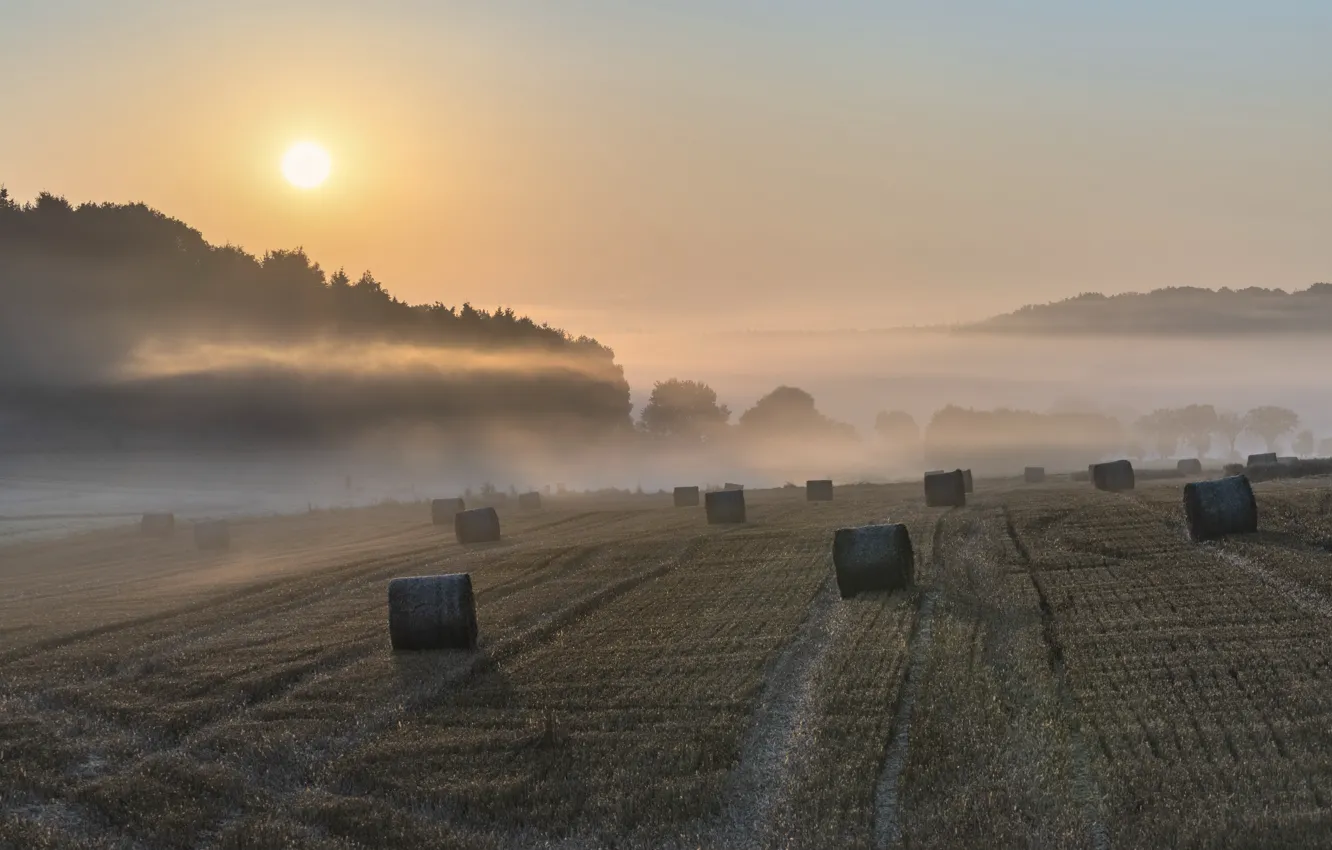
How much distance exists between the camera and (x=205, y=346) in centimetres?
9650

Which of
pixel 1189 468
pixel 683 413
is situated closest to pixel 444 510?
pixel 1189 468

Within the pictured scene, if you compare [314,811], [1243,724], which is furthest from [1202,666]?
[314,811]

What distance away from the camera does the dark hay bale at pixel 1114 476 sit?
44.3m

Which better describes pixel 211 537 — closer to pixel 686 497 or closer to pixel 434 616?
pixel 686 497

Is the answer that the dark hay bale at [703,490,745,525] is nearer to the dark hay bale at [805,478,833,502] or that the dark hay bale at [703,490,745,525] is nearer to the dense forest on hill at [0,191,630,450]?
the dark hay bale at [805,478,833,502]

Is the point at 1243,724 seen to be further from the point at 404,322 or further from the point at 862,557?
the point at 404,322

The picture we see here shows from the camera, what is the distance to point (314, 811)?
39.6 ft

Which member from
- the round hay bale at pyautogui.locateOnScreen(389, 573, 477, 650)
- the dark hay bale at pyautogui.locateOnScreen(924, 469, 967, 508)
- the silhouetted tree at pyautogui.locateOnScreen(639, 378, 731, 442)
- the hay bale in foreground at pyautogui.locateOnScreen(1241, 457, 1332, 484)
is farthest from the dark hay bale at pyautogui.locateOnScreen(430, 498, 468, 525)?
the silhouetted tree at pyautogui.locateOnScreen(639, 378, 731, 442)

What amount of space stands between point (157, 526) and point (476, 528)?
1932cm

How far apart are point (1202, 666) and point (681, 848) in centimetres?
774

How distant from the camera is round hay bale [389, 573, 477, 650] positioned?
19.5 metres

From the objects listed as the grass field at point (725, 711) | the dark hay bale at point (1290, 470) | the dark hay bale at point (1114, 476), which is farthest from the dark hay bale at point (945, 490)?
the grass field at point (725, 711)

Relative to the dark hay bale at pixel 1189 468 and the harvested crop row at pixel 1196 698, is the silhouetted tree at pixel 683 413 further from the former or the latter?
the harvested crop row at pixel 1196 698

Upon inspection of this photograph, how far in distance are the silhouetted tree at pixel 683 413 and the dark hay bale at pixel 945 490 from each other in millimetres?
118595
